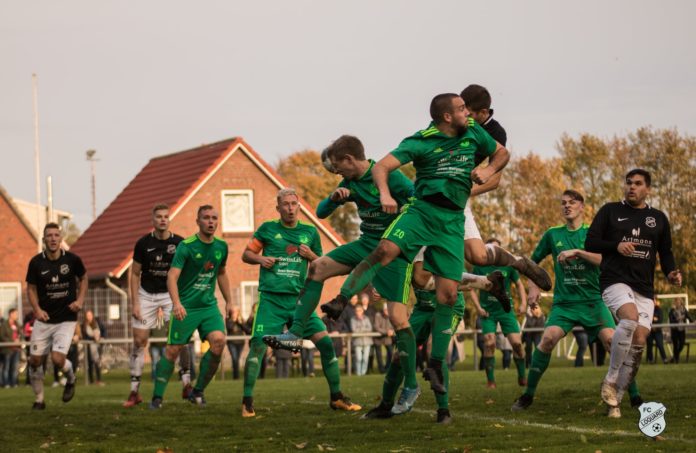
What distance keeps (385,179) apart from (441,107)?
0.95 m

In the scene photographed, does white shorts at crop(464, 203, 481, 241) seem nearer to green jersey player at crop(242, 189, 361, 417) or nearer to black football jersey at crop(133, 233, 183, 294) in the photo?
green jersey player at crop(242, 189, 361, 417)

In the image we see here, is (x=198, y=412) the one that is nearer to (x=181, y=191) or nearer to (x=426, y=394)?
(x=426, y=394)

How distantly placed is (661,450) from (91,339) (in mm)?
22333

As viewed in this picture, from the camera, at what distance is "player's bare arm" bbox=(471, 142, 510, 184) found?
10.2 m

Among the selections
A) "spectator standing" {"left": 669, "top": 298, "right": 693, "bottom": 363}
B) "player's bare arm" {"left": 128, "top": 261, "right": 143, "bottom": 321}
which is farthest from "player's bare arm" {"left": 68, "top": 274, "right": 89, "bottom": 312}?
"spectator standing" {"left": 669, "top": 298, "right": 693, "bottom": 363}

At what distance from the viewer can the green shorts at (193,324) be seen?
15.0m

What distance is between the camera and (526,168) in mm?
58781

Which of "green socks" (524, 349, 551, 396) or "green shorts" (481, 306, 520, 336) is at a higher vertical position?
"green shorts" (481, 306, 520, 336)

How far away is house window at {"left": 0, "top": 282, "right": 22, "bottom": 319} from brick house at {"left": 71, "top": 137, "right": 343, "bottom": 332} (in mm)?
2775

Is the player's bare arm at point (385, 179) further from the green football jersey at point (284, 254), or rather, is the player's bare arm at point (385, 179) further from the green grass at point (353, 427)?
the green football jersey at point (284, 254)

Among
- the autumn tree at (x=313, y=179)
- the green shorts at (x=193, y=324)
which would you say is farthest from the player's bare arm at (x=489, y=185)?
the autumn tree at (x=313, y=179)

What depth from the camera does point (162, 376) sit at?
1534cm

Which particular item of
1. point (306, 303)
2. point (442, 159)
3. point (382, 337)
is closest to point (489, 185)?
point (442, 159)

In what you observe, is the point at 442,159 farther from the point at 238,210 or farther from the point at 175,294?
the point at 238,210
